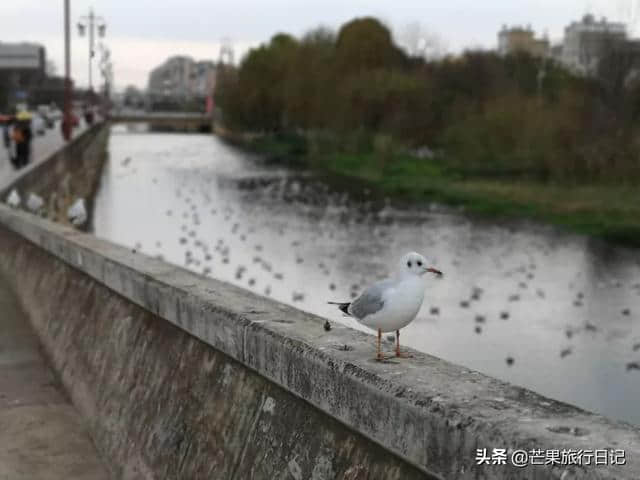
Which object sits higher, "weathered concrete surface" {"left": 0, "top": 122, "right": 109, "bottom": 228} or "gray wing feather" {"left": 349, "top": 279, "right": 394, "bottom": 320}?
"gray wing feather" {"left": 349, "top": 279, "right": 394, "bottom": 320}

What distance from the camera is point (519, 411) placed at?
308 centimetres

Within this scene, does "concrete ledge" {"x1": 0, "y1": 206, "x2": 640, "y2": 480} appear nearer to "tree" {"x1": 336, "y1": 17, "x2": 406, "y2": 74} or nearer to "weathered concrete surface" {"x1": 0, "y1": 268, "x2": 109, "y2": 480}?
"weathered concrete surface" {"x1": 0, "y1": 268, "x2": 109, "y2": 480}

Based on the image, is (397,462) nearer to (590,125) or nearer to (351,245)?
(351,245)

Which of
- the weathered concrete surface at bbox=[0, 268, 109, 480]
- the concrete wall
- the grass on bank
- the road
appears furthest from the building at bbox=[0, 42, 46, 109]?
the concrete wall

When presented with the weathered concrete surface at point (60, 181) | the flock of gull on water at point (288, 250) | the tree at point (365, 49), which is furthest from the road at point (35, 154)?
the tree at point (365, 49)

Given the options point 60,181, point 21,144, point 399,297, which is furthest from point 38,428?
point 60,181

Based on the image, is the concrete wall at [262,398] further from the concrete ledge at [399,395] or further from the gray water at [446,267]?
the gray water at [446,267]

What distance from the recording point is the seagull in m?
3.66

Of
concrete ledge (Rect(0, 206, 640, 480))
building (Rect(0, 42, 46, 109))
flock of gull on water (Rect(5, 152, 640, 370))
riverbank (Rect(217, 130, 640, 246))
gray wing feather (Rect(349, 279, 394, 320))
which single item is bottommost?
flock of gull on water (Rect(5, 152, 640, 370))

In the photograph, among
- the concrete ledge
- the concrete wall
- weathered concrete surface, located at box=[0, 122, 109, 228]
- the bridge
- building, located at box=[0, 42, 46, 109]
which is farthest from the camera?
the bridge

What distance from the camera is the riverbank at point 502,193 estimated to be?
109 feet

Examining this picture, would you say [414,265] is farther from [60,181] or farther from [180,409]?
[60,181]

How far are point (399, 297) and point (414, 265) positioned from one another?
15 centimetres

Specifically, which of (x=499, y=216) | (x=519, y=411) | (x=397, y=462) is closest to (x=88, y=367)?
(x=397, y=462)
